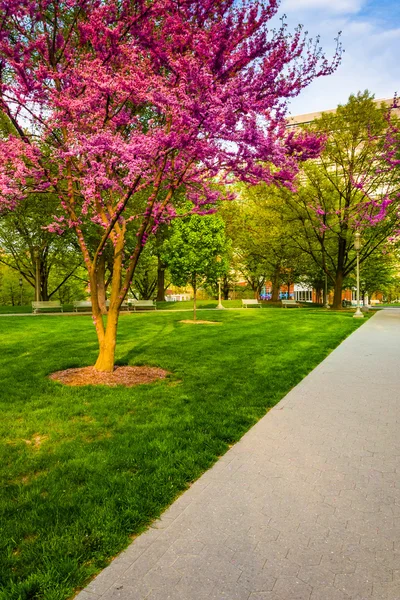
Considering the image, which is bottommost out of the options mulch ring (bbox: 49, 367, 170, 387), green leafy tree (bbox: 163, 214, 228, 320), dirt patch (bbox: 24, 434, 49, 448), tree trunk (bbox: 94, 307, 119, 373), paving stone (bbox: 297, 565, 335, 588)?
paving stone (bbox: 297, 565, 335, 588)

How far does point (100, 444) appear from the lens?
4637 mm

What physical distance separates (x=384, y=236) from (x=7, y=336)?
78.3 feet

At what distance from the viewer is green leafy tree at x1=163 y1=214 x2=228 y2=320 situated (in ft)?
57.8

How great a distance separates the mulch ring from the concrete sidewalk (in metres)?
3.17

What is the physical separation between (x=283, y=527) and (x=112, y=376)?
5.45 m

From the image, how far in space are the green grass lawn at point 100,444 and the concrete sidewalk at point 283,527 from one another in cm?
24

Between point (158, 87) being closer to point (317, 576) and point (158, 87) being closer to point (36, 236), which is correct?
point (317, 576)

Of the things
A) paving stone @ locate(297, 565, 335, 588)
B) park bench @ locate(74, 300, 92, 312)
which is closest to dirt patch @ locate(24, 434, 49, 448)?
paving stone @ locate(297, 565, 335, 588)

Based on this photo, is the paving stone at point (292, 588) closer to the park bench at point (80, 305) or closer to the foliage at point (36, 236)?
the foliage at point (36, 236)

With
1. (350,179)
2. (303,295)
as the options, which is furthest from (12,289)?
(303,295)

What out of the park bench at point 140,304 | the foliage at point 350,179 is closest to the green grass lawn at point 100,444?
the park bench at point 140,304

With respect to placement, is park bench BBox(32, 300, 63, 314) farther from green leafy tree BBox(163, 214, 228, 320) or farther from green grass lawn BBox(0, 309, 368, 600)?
green grass lawn BBox(0, 309, 368, 600)

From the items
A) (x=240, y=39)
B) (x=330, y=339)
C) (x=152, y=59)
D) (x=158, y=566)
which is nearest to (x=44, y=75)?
(x=152, y=59)

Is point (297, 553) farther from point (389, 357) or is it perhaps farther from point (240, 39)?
point (389, 357)
